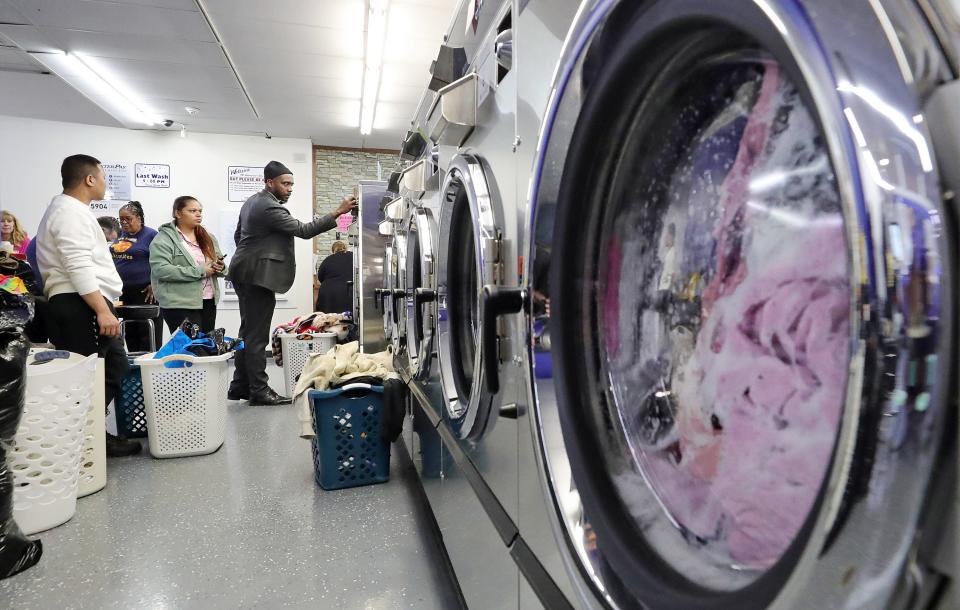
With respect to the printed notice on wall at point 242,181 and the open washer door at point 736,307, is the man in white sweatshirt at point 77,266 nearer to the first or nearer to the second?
the open washer door at point 736,307

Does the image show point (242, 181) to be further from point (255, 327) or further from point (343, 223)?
point (255, 327)

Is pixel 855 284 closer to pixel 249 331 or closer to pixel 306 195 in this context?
pixel 249 331

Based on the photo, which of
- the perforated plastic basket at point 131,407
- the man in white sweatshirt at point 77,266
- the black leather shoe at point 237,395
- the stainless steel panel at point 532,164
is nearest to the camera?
the stainless steel panel at point 532,164

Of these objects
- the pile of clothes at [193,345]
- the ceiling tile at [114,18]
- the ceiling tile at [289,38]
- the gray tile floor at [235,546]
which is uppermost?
the ceiling tile at [289,38]

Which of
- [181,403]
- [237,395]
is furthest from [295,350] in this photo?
[181,403]

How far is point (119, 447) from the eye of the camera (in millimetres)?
2238

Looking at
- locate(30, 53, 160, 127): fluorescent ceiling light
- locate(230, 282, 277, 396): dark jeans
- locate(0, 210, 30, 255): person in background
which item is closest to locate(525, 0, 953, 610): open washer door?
locate(230, 282, 277, 396): dark jeans

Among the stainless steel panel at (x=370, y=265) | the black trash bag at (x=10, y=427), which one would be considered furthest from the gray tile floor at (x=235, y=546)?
the stainless steel panel at (x=370, y=265)

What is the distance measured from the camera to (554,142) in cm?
55

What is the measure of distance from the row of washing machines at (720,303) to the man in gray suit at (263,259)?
2445 millimetres

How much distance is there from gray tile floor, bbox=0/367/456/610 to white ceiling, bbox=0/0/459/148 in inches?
92.9

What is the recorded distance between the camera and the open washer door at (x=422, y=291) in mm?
1277

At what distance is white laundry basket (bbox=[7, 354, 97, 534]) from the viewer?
1.51 m

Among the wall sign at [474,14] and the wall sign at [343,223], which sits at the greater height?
the wall sign at [343,223]
